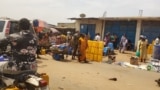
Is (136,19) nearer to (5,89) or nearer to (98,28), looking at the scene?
(98,28)

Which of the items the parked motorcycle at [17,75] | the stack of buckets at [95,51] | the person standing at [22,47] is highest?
the person standing at [22,47]

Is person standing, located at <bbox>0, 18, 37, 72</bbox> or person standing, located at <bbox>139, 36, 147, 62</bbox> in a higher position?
person standing, located at <bbox>0, 18, 37, 72</bbox>

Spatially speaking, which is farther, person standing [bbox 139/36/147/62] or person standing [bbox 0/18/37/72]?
person standing [bbox 139/36/147/62]

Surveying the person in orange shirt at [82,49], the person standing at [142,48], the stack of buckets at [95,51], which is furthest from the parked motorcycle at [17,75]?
the person standing at [142,48]

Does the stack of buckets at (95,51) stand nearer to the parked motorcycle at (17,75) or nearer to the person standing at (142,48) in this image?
the person standing at (142,48)

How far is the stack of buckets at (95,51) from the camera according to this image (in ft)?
61.4

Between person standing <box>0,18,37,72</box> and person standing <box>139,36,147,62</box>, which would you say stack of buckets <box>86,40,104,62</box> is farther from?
person standing <box>0,18,37,72</box>

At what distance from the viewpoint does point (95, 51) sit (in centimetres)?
1898

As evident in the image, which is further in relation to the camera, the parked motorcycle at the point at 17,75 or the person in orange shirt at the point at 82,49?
the person in orange shirt at the point at 82,49

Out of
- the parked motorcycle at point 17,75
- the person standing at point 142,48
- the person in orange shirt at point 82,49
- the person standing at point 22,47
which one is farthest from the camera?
the person standing at point 142,48

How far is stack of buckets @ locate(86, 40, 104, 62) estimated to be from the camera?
1872 centimetres

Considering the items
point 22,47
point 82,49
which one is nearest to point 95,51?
point 82,49

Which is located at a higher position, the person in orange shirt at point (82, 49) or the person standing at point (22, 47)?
the person standing at point (22, 47)

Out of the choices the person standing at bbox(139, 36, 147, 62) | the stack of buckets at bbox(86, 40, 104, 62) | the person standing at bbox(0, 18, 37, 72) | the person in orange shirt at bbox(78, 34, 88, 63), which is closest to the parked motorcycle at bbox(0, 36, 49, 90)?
the person standing at bbox(0, 18, 37, 72)
